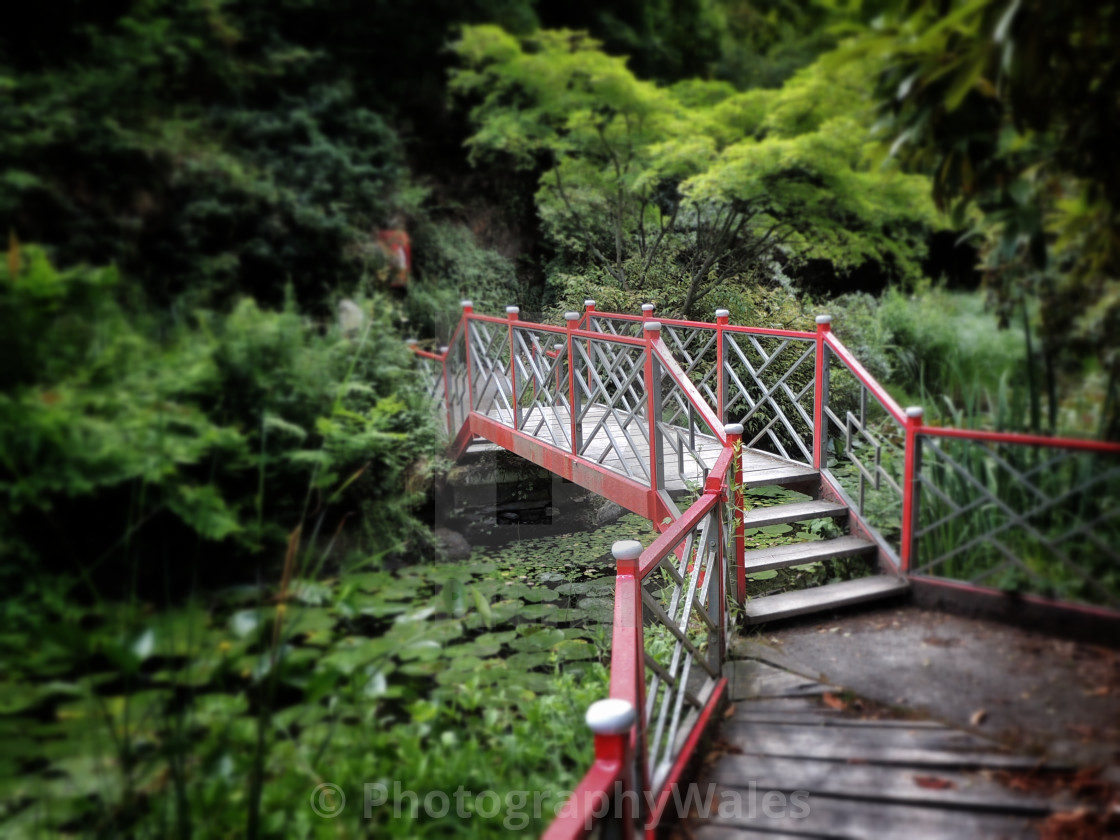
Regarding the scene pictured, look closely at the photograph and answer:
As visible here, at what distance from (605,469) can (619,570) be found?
1308 millimetres

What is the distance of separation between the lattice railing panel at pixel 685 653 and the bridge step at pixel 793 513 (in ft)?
1.04

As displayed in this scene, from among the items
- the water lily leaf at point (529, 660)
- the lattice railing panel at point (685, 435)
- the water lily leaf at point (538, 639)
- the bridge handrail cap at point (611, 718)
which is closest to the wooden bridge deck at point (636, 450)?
the lattice railing panel at point (685, 435)

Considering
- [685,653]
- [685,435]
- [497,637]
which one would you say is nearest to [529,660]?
[497,637]

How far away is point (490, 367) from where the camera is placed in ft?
6.97

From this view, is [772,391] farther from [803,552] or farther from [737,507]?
[803,552]

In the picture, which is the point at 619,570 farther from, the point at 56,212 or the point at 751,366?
the point at 56,212

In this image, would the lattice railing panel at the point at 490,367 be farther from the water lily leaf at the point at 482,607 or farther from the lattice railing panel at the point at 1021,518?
the lattice railing panel at the point at 1021,518

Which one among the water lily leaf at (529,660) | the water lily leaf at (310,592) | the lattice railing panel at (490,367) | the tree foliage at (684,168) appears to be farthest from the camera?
the lattice railing panel at (490,367)

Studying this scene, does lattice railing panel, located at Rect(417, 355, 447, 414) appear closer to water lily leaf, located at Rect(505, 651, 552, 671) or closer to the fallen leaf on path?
water lily leaf, located at Rect(505, 651, 552, 671)

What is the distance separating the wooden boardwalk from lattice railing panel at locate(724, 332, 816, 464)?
901 mm

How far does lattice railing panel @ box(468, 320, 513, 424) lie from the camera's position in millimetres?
2012

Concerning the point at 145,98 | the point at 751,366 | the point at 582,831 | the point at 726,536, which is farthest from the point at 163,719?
the point at 751,366

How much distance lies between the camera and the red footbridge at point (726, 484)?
120 centimetres

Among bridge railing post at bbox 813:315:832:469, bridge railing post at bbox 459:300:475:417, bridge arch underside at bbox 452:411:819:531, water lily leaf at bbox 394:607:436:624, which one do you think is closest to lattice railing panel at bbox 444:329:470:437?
bridge railing post at bbox 459:300:475:417
